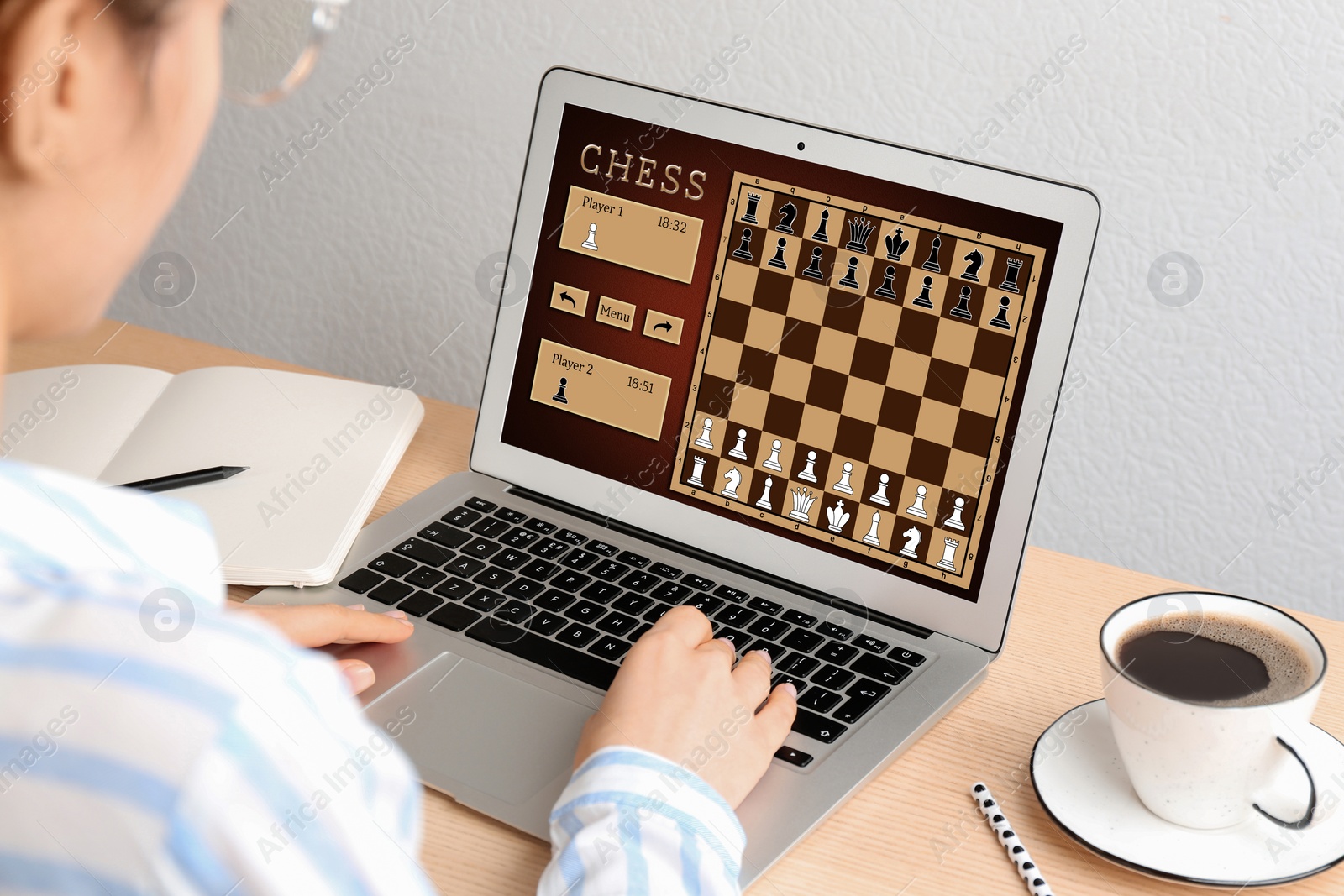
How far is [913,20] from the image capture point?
1.22 meters

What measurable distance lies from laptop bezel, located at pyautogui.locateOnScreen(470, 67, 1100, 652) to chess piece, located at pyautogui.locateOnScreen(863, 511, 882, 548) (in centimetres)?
2

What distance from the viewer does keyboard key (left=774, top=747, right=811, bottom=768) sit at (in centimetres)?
67

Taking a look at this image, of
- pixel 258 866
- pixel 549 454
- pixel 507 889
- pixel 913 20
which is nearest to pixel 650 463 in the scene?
pixel 549 454

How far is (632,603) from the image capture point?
2.64 feet

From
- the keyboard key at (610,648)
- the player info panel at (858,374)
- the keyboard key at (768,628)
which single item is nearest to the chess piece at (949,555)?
the player info panel at (858,374)

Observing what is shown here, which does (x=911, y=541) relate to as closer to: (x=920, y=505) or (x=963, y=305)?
(x=920, y=505)

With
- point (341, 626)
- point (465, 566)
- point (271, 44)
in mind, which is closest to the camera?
point (271, 44)

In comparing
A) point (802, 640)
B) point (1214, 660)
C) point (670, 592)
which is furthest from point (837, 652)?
point (1214, 660)

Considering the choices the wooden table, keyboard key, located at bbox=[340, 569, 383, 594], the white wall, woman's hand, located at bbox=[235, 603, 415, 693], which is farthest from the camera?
the white wall

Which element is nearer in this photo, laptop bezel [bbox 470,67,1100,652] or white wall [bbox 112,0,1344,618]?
laptop bezel [bbox 470,67,1100,652]

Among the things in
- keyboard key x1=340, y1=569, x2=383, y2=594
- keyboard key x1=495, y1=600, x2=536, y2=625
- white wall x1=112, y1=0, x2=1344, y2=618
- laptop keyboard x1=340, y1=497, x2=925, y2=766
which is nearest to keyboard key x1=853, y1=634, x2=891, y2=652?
laptop keyboard x1=340, y1=497, x2=925, y2=766

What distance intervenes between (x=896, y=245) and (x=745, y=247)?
0.11 meters

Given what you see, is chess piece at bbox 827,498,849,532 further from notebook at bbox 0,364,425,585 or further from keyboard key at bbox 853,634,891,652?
notebook at bbox 0,364,425,585

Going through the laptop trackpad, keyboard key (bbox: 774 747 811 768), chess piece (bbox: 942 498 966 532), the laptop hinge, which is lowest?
the laptop trackpad
